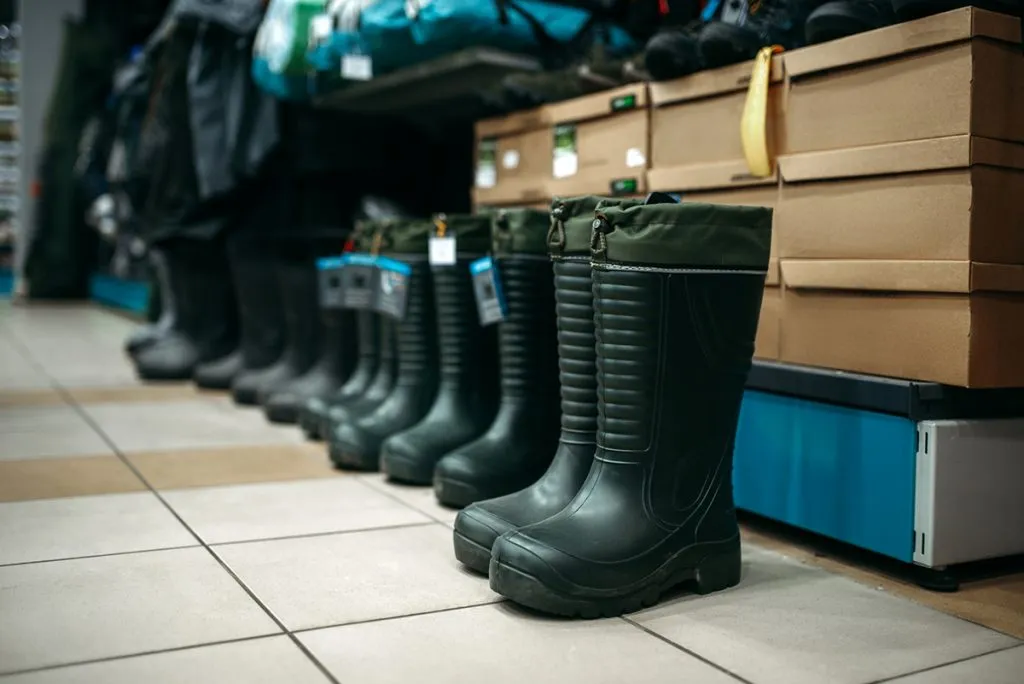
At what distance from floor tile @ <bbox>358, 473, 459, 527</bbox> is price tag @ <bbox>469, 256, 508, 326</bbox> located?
0.34m

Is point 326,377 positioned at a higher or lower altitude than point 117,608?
higher

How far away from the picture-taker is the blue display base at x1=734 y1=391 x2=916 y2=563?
1396 millimetres

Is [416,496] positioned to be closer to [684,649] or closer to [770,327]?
[770,327]

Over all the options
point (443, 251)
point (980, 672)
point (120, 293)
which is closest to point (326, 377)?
point (443, 251)

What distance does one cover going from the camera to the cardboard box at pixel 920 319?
1.33m

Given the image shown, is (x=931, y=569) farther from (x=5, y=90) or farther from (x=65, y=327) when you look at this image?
(x=5, y=90)

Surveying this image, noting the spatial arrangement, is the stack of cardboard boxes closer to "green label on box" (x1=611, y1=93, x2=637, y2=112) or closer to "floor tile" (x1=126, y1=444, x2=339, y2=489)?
"green label on box" (x1=611, y1=93, x2=637, y2=112)

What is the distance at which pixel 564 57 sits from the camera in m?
2.29

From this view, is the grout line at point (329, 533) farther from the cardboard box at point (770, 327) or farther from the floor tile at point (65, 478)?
the cardboard box at point (770, 327)

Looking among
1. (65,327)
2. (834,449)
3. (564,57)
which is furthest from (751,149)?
(65,327)

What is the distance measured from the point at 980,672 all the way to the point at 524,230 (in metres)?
0.97

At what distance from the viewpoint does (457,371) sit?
6.49ft

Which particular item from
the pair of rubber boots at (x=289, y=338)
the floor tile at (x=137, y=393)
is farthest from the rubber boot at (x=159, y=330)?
the pair of rubber boots at (x=289, y=338)

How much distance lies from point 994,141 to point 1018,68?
0.11 m
